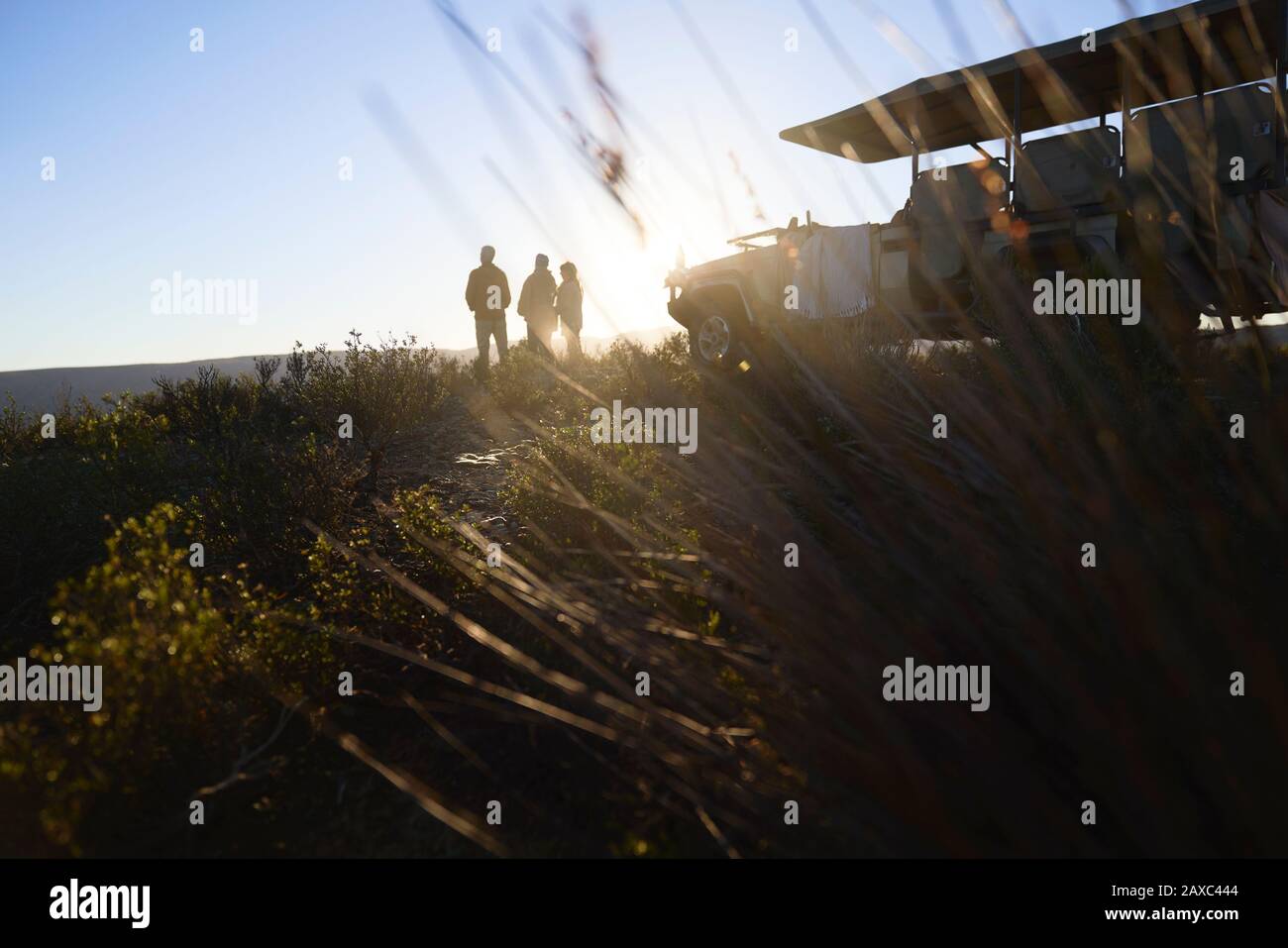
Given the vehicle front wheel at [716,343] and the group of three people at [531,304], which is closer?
the vehicle front wheel at [716,343]

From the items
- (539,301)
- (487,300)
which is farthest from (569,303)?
(487,300)

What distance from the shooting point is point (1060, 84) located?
24.7 ft

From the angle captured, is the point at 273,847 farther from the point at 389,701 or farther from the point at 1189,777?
the point at 1189,777

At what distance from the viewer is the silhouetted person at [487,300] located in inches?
475

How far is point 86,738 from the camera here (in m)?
2.14

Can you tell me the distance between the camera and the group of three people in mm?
12109

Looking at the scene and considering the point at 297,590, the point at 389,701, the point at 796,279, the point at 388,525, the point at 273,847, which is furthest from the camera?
the point at 796,279

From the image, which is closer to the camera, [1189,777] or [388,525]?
[1189,777]

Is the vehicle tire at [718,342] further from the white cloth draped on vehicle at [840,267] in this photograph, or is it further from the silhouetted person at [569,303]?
the silhouetted person at [569,303]

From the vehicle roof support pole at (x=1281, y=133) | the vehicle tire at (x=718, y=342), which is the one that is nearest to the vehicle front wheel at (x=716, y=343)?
the vehicle tire at (x=718, y=342)

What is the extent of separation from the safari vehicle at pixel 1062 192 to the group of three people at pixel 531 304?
12.6 ft
